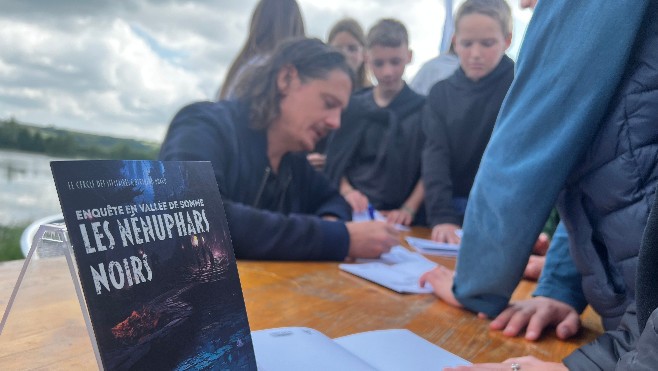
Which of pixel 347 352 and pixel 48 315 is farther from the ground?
pixel 48 315

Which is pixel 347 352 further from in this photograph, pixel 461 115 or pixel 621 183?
pixel 461 115

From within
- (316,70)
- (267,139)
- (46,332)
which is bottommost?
(46,332)

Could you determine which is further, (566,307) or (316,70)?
(316,70)

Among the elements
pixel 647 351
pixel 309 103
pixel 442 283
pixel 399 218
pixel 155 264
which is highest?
pixel 309 103

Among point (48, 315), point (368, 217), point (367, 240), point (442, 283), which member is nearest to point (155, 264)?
point (48, 315)

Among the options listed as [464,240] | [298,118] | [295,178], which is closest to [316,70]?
[298,118]

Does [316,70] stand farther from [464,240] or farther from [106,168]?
[106,168]

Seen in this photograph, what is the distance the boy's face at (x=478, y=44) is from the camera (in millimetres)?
Answer: 1323

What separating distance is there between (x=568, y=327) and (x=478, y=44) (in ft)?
3.18

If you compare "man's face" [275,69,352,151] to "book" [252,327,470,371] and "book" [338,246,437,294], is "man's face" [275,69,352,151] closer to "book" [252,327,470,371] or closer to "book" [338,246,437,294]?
"book" [338,246,437,294]

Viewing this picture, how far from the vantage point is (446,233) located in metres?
1.54

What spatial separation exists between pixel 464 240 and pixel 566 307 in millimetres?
197

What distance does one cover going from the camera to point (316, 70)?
56.7 inches

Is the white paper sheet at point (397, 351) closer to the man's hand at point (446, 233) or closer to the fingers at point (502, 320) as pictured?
the fingers at point (502, 320)
